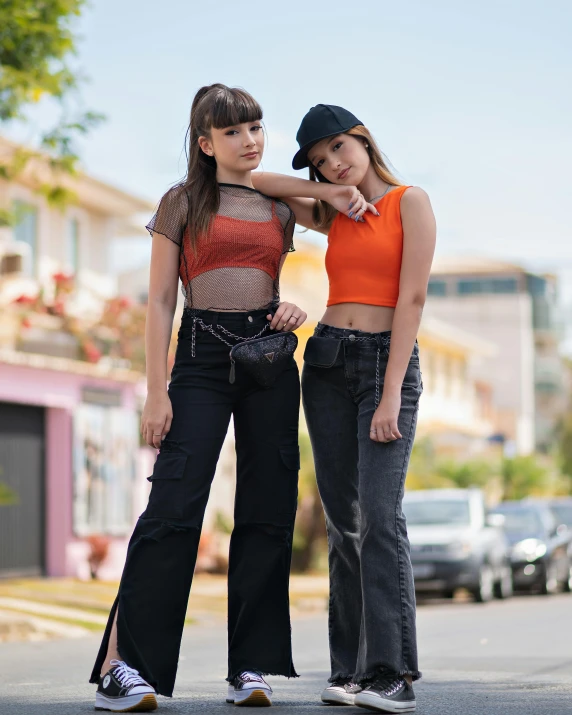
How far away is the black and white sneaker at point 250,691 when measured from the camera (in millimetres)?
5219

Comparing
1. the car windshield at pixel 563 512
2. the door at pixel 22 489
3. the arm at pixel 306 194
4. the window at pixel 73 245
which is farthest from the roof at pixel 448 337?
the arm at pixel 306 194

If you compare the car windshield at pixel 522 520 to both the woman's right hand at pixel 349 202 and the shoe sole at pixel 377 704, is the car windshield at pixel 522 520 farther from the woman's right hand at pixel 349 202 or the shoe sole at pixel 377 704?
the shoe sole at pixel 377 704

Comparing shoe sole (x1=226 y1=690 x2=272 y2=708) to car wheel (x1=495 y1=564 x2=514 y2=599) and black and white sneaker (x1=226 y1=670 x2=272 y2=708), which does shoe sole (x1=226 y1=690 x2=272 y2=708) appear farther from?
car wheel (x1=495 y1=564 x2=514 y2=599)

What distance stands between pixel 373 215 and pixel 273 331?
57 cm

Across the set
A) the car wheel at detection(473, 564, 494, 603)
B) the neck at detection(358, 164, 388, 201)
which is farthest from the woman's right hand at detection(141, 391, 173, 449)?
the car wheel at detection(473, 564, 494, 603)

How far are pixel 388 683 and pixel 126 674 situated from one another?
0.91 meters

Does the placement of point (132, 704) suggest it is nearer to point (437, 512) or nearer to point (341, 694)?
point (341, 694)

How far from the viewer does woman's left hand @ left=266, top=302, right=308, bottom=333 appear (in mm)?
5375

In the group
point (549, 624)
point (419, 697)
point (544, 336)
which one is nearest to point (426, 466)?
point (549, 624)

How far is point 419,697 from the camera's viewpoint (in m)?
5.73

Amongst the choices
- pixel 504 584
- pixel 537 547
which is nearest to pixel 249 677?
pixel 504 584

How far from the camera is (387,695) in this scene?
16.2 ft

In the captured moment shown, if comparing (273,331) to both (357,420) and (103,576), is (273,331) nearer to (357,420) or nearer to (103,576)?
(357,420)

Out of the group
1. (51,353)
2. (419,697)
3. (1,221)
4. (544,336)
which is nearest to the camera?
(419,697)
